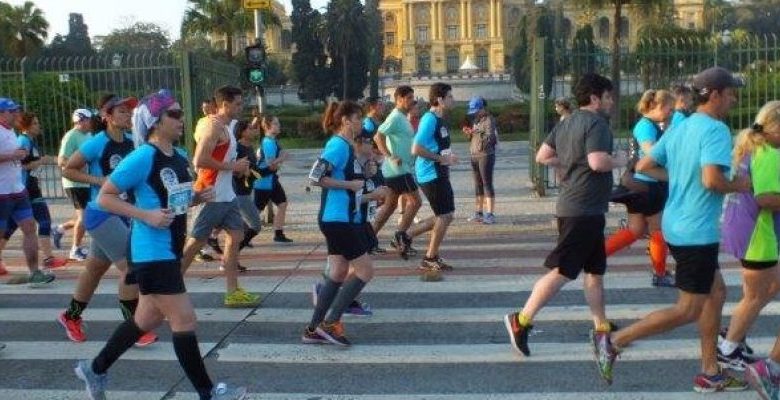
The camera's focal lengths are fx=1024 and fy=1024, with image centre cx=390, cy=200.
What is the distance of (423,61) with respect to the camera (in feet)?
414

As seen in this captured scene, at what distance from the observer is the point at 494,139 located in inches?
567

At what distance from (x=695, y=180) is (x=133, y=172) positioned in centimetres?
302

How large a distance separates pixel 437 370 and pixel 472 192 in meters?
11.5

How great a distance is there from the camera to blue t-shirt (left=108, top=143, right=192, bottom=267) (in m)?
5.47

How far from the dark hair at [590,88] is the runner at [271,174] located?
232 inches

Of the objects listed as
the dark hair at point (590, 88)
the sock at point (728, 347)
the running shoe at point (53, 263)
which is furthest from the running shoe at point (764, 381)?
the running shoe at point (53, 263)

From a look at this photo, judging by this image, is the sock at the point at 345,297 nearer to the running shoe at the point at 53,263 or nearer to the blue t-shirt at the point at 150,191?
the blue t-shirt at the point at 150,191

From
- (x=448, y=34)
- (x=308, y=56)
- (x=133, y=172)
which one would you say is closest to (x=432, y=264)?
(x=133, y=172)

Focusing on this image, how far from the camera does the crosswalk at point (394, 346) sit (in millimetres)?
6191

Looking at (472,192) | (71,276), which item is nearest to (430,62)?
(472,192)

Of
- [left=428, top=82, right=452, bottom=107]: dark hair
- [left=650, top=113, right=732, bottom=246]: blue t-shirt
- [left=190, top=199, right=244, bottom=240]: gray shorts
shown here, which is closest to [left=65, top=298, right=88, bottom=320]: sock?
[left=190, top=199, right=244, bottom=240]: gray shorts

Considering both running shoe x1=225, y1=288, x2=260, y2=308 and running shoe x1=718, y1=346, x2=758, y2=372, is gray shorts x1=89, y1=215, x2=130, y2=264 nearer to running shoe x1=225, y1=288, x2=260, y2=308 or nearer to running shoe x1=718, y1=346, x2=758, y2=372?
running shoe x1=225, y1=288, x2=260, y2=308

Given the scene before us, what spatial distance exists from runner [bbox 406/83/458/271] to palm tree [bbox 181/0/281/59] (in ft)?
135

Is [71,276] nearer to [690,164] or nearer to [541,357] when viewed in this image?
[541,357]
